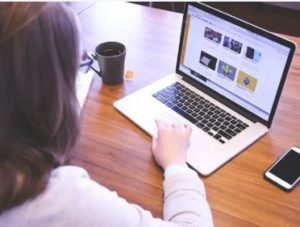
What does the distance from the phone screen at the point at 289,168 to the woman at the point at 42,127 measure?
0.36 m

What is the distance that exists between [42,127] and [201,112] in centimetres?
54

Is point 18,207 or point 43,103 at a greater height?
point 43,103

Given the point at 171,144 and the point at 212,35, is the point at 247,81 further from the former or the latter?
the point at 171,144

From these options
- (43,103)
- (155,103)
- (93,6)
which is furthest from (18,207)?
(93,6)

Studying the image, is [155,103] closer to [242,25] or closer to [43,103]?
[242,25]

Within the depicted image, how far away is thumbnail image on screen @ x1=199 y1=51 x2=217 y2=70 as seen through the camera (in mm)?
1079

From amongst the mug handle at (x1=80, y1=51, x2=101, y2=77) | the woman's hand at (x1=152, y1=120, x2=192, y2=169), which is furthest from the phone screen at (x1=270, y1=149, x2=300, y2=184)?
the mug handle at (x1=80, y1=51, x2=101, y2=77)

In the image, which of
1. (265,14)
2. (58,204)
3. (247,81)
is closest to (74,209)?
(58,204)

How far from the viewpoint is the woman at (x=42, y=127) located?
563 millimetres

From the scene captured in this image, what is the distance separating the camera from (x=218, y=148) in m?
0.98

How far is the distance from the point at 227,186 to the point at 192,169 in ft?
0.29

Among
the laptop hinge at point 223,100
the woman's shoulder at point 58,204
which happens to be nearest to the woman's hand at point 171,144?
the laptop hinge at point 223,100

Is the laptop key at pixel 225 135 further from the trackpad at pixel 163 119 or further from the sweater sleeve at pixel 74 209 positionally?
the sweater sleeve at pixel 74 209

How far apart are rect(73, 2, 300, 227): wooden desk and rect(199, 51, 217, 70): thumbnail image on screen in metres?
0.18
